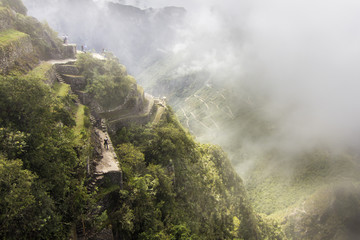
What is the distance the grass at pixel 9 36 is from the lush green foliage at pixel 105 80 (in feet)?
24.0

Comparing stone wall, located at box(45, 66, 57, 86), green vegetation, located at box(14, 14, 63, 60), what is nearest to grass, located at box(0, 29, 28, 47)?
green vegetation, located at box(14, 14, 63, 60)

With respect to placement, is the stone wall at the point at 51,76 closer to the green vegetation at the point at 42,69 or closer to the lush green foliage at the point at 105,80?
the green vegetation at the point at 42,69

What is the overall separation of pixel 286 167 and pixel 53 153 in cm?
20179

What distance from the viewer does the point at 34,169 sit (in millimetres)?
13906

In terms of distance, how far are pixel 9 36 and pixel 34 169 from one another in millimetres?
19514

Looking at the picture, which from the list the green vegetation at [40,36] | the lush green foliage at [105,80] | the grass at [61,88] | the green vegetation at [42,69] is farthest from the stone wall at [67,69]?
the green vegetation at [40,36]

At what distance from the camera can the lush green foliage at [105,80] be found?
29.9 meters

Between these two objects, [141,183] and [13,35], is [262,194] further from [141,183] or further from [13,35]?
[13,35]

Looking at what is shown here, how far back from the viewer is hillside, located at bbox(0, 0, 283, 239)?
1288 centimetres

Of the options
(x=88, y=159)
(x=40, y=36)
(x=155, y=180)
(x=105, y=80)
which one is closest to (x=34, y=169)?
(x=88, y=159)

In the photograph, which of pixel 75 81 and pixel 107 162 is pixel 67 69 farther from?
pixel 107 162

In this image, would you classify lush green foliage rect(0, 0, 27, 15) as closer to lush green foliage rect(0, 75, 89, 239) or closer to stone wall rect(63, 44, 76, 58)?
stone wall rect(63, 44, 76, 58)

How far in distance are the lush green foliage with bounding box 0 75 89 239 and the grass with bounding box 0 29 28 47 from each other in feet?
38.1

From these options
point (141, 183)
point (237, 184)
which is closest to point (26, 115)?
point (141, 183)
